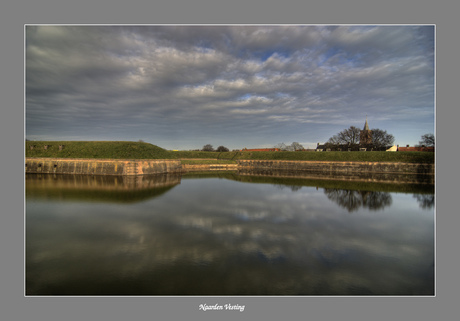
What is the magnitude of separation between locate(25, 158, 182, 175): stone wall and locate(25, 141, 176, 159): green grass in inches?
73.4

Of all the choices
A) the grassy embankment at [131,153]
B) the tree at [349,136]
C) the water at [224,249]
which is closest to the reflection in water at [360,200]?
the water at [224,249]

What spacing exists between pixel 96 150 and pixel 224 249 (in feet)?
147

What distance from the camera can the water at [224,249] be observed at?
713 centimetres

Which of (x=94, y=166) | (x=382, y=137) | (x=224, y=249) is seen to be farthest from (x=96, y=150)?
(x=382, y=137)

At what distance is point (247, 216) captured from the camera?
15.3 m

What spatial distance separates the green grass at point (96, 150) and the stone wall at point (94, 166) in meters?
1.86

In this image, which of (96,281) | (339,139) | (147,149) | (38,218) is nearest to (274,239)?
(96,281)

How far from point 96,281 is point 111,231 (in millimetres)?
5199

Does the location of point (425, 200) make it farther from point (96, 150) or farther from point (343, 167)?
point (96, 150)

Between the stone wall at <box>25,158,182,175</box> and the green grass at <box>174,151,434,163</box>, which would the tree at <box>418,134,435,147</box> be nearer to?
the green grass at <box>174,151,434,163</box>

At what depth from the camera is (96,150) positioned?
44.7 meters

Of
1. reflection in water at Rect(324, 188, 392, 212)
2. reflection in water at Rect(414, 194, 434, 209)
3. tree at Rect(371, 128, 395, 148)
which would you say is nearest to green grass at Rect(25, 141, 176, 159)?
reflection in water at Rect(324, 188, 392, 212)

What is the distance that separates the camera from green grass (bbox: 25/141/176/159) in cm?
4299

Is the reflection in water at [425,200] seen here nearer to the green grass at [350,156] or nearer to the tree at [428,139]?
the green grass at [350,156]
